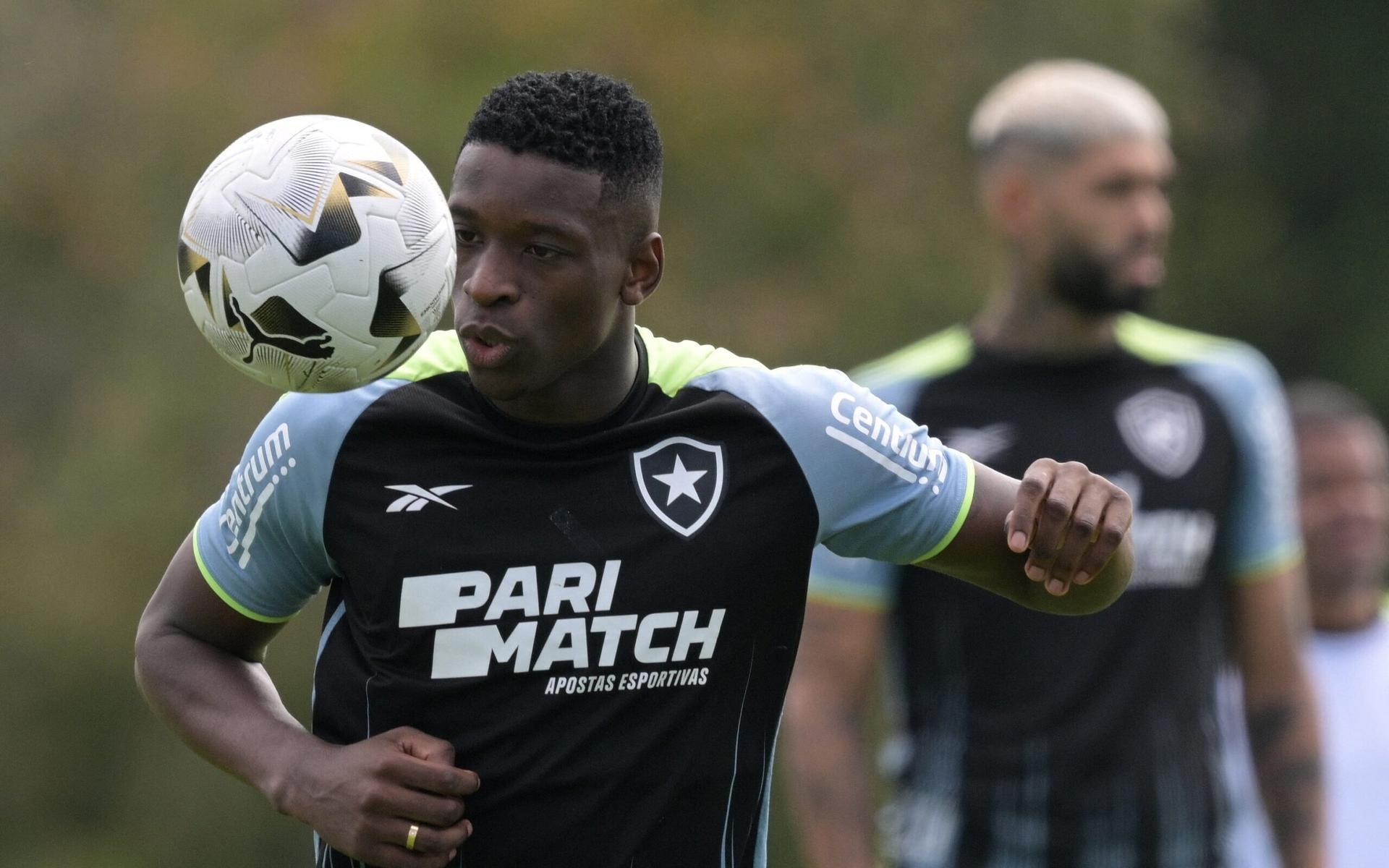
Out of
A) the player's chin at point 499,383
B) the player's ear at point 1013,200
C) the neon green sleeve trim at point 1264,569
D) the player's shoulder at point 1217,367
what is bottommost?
the player's chin at point 499,383

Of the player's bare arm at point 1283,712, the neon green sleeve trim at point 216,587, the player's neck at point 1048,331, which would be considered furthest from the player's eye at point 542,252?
the player's bare arm at point 1283,712

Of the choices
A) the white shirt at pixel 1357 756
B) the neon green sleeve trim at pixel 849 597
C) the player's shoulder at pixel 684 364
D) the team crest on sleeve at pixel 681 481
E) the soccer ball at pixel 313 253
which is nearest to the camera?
the soccer ball at pixel 313 253

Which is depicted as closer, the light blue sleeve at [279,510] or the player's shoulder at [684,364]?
the light blue sleeve at [279,510]

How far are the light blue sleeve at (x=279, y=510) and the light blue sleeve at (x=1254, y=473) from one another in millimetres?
2993

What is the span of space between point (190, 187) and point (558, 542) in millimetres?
12301

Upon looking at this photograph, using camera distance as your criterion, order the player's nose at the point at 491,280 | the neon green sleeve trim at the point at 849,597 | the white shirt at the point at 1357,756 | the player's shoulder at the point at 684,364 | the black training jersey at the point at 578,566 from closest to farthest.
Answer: the player's nose at the point at 491,280
the black training jersey at the point at 578,566
the player's shoulder at the point at 684,364
the neon green sleeve trim at the point at 849,597
the white shirt at the point at 1357,756

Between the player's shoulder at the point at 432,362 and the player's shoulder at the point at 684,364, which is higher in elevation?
the player's shoulder at the point at 684,364

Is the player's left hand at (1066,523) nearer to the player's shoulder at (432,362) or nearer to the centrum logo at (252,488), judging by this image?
the player's shoulder at (432,362)

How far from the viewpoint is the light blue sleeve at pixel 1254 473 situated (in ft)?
19.9

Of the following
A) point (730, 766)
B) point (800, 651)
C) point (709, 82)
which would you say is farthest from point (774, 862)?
point (730, 766)

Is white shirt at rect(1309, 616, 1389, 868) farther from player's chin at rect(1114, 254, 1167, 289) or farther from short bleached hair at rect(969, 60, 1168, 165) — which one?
short bleached hair at rect(969, 60, 1168, 165)

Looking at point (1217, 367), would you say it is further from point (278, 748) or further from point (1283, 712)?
point (278, 748)

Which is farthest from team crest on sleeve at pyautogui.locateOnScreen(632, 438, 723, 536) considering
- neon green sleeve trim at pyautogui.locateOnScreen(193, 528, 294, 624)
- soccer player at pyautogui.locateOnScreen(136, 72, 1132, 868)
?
neon green sleeve trim at pyautogui.locateOnScreen(193, 528, 294, 624)

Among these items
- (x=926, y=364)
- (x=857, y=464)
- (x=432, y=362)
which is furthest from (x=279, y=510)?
(x=926, y=364)
